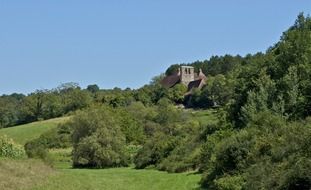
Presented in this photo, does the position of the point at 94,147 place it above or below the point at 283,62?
below

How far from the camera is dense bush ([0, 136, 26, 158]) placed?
52406mm

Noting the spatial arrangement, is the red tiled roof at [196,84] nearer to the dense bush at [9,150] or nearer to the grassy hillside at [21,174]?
the dense bush at [9,150]

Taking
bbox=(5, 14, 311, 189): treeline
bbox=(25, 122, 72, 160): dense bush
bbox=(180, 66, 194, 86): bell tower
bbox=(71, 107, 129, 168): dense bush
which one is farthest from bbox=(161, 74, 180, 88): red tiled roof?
bbox=(71, 107, 129, 168): dense bush

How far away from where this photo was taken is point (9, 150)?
53.1 m

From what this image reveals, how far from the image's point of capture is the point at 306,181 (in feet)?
63.7

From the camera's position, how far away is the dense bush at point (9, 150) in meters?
52.4

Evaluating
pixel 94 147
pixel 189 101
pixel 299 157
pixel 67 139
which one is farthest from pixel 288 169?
pixel 189 101

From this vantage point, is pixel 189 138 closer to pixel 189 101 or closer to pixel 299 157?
pixel 299 157

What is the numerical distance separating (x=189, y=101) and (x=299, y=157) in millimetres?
123444

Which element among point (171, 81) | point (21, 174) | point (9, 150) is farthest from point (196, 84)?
point (21, 174)

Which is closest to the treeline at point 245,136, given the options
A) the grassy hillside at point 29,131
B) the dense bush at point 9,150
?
the dense bush at point 9,150

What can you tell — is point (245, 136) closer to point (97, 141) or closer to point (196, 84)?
point (97, 141)

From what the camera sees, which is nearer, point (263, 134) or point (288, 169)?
point (288, 169)

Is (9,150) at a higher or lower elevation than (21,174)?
higher
